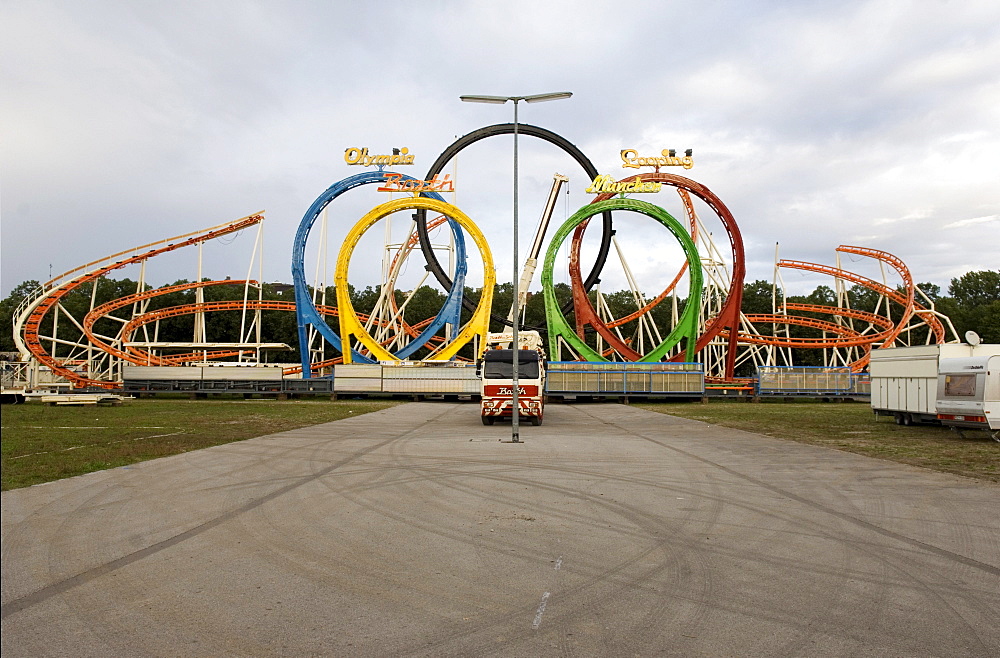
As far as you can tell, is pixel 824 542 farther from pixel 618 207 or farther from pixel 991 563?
pixel 618 207

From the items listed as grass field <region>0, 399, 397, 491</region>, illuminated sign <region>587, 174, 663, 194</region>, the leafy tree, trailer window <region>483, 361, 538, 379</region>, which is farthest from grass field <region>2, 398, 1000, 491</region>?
the leafy tree

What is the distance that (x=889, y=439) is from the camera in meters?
20.0

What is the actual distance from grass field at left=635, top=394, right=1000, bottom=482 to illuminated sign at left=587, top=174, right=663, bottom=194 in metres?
23.5

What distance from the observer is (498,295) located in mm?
109375

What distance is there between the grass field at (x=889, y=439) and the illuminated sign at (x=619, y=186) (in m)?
23.5

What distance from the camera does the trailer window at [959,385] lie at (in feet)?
64.8

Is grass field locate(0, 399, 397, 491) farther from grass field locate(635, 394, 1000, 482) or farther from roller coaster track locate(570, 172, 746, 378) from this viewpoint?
roller coaster track locate(570, 172, 746, 378)

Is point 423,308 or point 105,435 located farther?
point 423,308

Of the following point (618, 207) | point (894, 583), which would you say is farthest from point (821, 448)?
point (618, 207)

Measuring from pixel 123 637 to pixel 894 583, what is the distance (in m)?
6.00

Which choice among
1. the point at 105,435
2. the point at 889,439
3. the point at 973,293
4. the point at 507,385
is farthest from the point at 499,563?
the point at 973,293

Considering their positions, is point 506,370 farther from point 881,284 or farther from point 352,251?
point 881,284

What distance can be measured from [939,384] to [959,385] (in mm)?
923

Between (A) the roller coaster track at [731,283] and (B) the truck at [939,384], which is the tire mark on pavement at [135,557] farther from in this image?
(A) the roller coaster track at [731,283]
